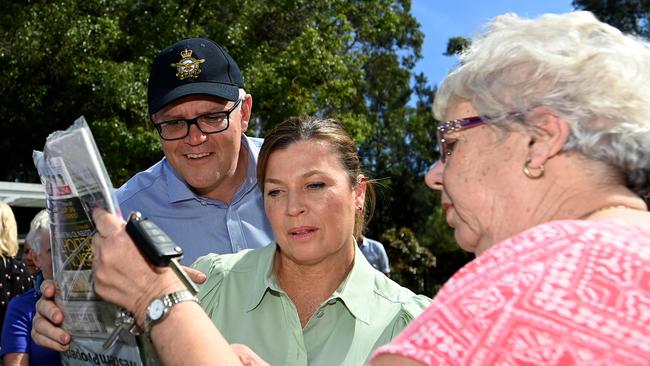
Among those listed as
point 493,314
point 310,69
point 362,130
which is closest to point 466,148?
point 493,314

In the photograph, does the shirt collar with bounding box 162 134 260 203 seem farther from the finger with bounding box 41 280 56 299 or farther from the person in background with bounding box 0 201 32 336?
the person in background with bounding box 0 201 32 336

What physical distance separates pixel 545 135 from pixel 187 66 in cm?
226

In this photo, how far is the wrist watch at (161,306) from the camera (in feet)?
5.27

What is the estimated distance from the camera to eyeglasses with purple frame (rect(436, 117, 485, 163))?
68.7 inches

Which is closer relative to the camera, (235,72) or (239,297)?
(239,297)

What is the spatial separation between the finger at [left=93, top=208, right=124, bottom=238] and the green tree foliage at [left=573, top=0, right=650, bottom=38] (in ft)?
81.9

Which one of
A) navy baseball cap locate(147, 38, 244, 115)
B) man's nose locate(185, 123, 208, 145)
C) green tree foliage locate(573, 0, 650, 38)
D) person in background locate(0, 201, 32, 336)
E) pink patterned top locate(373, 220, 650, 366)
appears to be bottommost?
person in background locate(0, 201, 32, 336)

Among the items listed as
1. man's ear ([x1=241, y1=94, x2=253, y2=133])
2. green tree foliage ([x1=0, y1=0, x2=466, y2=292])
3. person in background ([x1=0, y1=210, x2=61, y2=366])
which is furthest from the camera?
green tree foliage ([x1=0, y1=0, x2=466, y2=292])

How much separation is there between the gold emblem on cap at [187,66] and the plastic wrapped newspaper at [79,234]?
5.15ft

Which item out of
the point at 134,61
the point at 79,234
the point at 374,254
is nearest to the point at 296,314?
the point at 79,234

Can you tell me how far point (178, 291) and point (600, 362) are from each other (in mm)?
874

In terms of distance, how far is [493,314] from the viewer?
1.26 meters

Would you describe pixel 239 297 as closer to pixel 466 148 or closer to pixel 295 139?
pixel 295 139

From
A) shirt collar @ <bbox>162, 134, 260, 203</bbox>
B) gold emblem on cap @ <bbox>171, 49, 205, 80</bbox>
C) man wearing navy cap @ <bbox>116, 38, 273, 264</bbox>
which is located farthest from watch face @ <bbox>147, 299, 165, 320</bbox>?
gold emblem on cap @ <bbox>171, 49, 205, 80</bbox>
